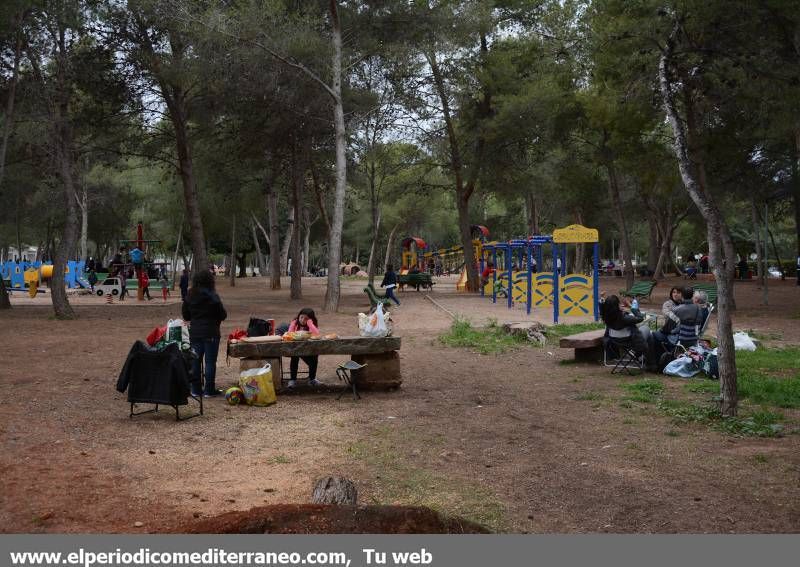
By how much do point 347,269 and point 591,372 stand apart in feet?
199

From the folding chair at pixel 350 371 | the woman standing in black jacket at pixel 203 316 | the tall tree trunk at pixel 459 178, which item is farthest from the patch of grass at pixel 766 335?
the tall tree trunk at pixel 459 178

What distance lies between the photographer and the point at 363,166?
36250mm

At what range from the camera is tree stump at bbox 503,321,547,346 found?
15.3 meters

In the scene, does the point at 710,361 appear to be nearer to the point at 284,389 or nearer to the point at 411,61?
the point at 284,389

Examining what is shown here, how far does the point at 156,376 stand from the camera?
8.12 meters

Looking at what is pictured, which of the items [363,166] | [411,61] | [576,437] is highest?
[411,61]

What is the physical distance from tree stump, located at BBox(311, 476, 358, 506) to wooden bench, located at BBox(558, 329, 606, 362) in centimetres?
765

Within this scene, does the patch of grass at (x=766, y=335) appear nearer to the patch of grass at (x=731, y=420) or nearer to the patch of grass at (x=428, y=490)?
the patch of grass at (x=731, y=420)

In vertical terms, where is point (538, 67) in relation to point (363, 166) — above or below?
above

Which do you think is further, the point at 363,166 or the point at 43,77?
the point at 363,166

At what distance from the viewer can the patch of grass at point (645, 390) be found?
9.16 metres

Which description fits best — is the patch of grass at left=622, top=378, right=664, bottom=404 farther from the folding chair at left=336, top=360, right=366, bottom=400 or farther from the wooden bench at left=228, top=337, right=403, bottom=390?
the folding chair at left=336, top=360, right=366, bottom=400

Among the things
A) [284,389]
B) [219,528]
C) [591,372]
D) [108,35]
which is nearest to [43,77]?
[108,35]

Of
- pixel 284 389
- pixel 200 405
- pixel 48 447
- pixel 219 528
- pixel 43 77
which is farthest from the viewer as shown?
pixel 43 77
